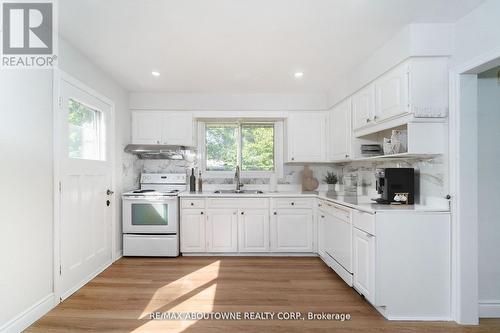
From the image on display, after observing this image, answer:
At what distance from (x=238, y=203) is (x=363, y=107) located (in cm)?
203

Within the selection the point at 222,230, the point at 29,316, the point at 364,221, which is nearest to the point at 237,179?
the point at 222,230

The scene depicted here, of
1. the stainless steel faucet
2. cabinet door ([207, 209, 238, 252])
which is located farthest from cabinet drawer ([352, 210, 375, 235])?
the stainless steel faucet

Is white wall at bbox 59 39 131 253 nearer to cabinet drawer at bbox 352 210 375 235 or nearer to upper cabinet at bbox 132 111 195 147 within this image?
upper cabinet at bbox 132 111 195 147

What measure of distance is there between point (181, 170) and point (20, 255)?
8.33 ft

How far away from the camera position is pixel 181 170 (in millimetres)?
4387

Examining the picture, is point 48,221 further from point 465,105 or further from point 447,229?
point 465,105

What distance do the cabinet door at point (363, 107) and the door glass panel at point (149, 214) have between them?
8.97 ft

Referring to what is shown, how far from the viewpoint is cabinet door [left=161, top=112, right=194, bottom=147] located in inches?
161

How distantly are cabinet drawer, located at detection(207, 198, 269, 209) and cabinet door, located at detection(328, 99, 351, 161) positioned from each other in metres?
1.20

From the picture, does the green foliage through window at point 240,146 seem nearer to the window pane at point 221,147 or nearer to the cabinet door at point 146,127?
the window pane at point 221,147

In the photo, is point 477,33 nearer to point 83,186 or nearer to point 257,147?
point 257,147

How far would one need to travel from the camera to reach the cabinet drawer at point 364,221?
2275mm

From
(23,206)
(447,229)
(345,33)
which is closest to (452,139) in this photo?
(447,229)

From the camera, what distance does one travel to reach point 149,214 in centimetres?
372
